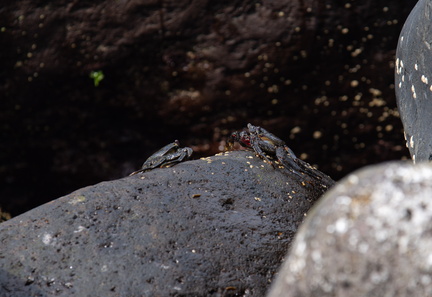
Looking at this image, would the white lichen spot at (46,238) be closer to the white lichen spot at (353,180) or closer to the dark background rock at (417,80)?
the dark background rock at (417,80)

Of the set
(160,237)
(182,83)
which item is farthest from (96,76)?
(160,237)

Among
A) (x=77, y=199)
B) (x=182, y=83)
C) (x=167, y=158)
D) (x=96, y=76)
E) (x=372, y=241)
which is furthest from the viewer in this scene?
(x=182, y=83)

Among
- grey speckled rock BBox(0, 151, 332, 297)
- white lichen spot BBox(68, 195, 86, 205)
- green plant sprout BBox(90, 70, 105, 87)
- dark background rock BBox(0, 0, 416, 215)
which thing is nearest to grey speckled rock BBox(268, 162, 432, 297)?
grey speckled rock BBox(0, 151, 332, 297)

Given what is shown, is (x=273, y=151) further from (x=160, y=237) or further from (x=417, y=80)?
(x=160, y=237)

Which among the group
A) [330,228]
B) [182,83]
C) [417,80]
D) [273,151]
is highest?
[330,228]

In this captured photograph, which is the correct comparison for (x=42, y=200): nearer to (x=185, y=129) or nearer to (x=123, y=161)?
(x=123, y=161)

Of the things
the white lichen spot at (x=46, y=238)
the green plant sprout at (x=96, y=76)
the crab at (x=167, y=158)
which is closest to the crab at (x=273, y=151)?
the crab at (x=167, y=158)

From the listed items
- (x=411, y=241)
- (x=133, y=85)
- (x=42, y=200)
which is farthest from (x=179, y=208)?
(x=42, y=200)
